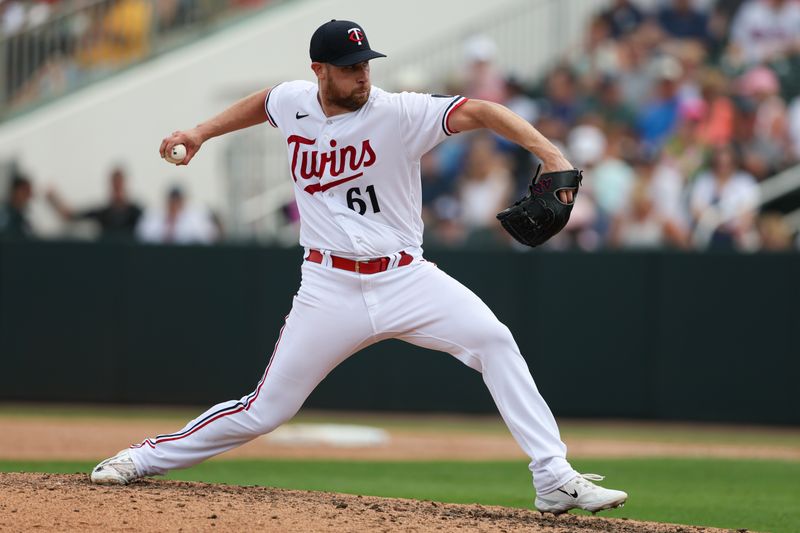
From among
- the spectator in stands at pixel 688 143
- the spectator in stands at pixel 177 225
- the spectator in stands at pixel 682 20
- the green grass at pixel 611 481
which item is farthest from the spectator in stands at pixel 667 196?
the spectator in stands at pixel 177 225

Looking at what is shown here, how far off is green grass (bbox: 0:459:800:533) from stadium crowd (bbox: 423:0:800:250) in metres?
3.16

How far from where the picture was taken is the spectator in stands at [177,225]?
13.3m

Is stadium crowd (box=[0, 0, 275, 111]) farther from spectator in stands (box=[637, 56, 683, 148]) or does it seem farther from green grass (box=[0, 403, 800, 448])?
spectator in stands (box=[637, 56, 683, 148])

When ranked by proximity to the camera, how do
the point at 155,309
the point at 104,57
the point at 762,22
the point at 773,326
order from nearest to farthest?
the point at 773,326
the point at 155,309
the point at 762,22
the point at 104,57

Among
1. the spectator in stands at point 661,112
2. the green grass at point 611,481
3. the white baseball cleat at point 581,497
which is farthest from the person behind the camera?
the spectator in stands at point 661,112

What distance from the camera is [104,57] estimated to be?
53.4 ft

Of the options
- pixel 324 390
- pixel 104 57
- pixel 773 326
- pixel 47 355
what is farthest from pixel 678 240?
pixel 104 57

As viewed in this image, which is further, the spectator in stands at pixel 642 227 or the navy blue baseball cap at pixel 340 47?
the spectator in stands at pixel 642 227

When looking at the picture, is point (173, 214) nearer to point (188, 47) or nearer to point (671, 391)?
point (188, 47)

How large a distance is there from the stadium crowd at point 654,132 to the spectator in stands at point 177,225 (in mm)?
2332

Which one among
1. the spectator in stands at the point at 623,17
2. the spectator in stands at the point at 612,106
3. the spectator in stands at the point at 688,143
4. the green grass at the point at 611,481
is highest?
the spectator in stands at the point at 623,17

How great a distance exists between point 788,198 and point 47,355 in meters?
7.51

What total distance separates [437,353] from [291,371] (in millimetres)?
6789

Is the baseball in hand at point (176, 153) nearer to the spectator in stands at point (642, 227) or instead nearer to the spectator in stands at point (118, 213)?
the spectator in stands at point (642, 227)
